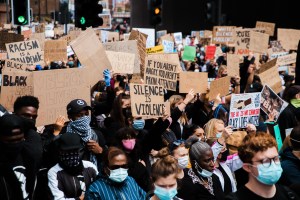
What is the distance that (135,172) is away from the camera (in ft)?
20.9

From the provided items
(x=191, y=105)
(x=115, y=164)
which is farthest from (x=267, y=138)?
(x=191, y=105)

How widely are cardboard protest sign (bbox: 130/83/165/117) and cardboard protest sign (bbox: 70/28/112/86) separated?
160cm

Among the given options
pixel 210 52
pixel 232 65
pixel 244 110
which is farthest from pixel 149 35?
pixel 244 110

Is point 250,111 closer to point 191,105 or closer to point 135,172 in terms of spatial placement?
point 191,105

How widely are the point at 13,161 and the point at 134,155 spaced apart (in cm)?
165

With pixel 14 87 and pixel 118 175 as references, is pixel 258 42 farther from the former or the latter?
pixel 118 175

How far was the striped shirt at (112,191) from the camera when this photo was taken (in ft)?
17.8

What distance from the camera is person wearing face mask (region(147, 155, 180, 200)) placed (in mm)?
5164

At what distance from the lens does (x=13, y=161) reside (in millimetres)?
5289

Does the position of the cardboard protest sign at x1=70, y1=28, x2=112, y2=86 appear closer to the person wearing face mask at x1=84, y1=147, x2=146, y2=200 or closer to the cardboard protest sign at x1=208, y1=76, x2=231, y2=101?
the cardboard protest sign at x1=208, y1=76, x2=231, y2=101

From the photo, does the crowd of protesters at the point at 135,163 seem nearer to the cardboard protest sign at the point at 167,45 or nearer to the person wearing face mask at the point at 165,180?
the person wearing face mask at the point at 165,180

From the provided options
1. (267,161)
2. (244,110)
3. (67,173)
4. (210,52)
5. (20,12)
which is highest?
(20,12)

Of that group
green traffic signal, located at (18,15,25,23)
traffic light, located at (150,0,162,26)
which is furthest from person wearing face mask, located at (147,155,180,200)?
traffic light, located at (150,0,162,26)

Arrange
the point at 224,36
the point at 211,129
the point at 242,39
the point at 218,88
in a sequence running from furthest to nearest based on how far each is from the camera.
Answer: the point at 224,36, the point at 242,39, the point at 218,88, the point at 211,129
